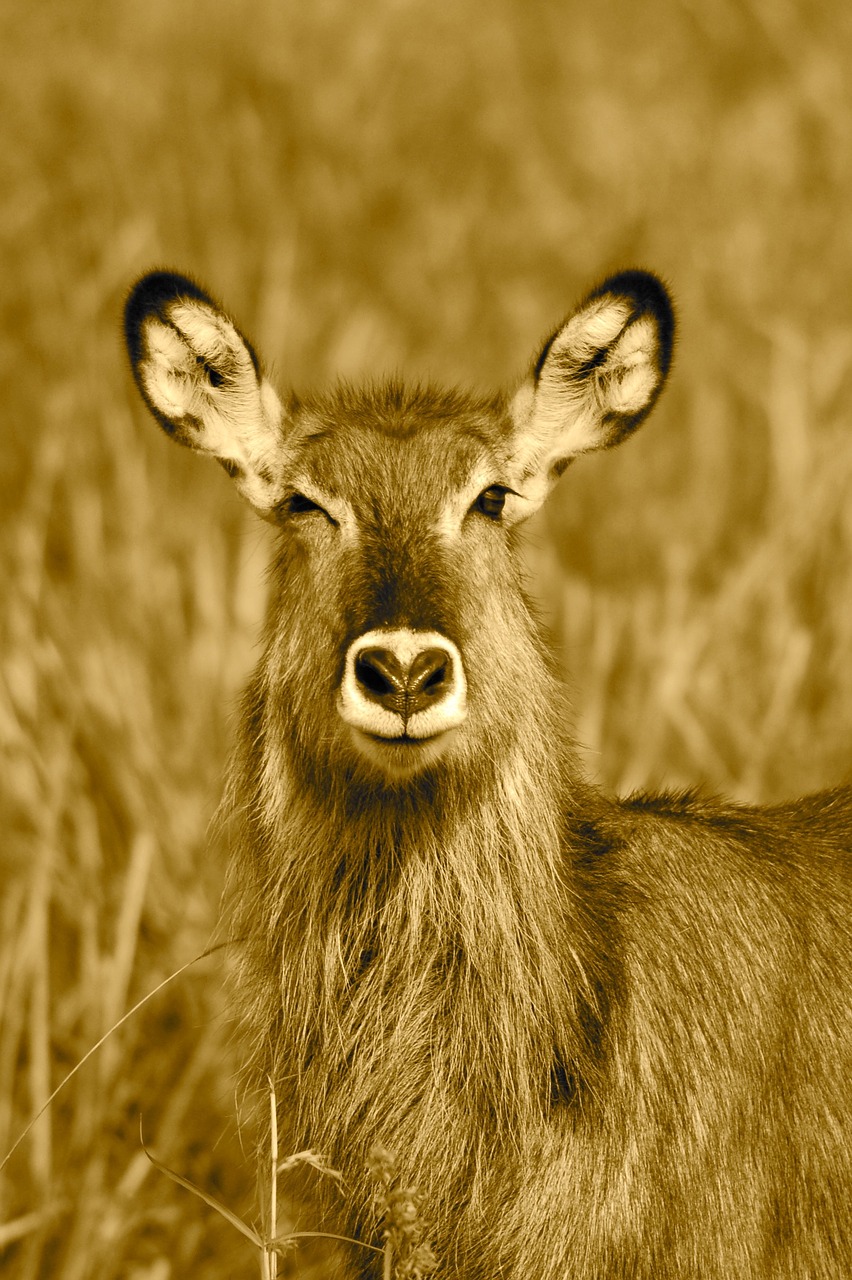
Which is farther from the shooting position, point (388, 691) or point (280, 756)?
point (280, 756)

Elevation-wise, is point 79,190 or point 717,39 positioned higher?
point 717,39

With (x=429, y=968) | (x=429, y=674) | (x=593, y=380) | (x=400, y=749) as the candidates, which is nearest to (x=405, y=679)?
(x=429, y=674)

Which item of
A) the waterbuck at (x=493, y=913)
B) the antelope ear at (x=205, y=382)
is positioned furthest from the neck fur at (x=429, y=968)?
the antelope ear at (x=205, y=382)

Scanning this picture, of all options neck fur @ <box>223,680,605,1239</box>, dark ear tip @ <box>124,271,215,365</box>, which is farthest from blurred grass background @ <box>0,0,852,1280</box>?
dark ear tip @ <box>124,271,215,365</box>

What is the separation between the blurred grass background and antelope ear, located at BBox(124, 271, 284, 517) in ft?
3.93

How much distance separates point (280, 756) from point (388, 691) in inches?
25.4

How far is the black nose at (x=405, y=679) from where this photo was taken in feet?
10.5

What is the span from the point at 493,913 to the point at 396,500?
90 cm

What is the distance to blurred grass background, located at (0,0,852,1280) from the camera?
5113 millimetres

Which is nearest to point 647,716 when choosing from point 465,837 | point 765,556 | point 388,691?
point 765,556

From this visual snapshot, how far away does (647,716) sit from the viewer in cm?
641

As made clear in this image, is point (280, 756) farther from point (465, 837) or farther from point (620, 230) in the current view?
point (620, 230)

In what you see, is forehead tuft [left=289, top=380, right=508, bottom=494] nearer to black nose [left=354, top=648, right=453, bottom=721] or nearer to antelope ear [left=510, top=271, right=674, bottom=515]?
antelope ear [left=510, top=271, right=674, bottom=515]

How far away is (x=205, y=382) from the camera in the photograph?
161 inches
